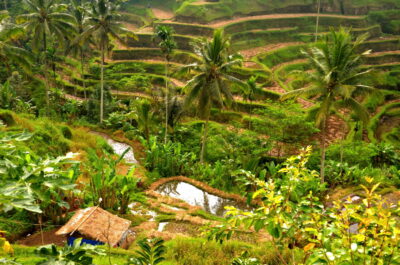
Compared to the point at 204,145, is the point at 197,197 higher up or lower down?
lower down

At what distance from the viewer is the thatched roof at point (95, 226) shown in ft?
22.2

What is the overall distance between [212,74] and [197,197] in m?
6.15

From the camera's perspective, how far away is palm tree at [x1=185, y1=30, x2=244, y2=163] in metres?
15.2

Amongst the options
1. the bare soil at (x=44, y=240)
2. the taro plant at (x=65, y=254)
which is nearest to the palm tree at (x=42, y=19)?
the bare soil at (x=44, y=240)

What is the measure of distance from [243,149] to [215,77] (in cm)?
672

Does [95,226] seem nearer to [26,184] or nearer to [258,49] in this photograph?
[26,184]

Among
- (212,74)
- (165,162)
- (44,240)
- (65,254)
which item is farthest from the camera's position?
(212,74)

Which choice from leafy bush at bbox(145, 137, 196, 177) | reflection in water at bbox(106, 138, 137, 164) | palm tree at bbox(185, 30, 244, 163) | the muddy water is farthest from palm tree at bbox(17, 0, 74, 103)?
leafy bush at bbox(145, 137, 196, 177)

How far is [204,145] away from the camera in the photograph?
1805 cm

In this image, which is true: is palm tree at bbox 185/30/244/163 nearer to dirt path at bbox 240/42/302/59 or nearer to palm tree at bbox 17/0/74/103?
palm tree at bbox 17/0/74/103

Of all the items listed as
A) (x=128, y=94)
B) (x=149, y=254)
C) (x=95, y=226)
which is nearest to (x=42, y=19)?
(x=128, y=94)

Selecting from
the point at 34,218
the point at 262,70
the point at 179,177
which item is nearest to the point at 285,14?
the point at 262,70

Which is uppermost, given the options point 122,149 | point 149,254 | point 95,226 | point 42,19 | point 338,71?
point 42,19

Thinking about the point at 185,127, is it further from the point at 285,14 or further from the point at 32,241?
the point at 285,14
